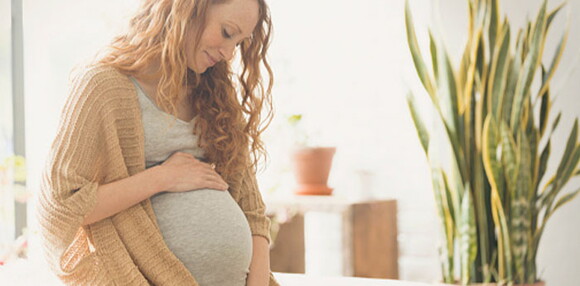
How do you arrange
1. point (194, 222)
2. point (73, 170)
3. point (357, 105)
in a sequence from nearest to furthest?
point (73, 170) → point (194, 222) → point (357, 105)

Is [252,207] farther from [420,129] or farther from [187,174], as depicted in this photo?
[420,129]

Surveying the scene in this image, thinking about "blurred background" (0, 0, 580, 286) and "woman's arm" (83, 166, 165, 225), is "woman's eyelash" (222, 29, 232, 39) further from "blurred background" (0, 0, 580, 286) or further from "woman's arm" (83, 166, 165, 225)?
"blurred background" (0, 0, 580, 286)

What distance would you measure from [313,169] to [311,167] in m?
0.02

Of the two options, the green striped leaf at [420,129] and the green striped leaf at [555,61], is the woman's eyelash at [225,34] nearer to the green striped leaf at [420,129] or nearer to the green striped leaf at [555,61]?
the green striped leaf at [420,129]

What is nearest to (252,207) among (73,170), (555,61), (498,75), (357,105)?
(73,170)

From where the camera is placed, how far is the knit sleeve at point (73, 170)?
126 centimetres

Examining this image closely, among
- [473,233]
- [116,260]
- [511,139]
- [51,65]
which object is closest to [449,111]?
[511,139]

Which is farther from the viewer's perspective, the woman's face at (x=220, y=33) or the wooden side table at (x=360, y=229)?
the wooden side table at (x=360, y=229)

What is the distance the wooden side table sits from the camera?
9.71 ft

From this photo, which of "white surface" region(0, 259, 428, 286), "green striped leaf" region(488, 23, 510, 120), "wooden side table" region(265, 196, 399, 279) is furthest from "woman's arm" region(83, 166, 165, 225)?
"wooden side table" region(265, 196, 399, 279)

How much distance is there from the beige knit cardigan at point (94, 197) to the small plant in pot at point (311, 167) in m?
1.72

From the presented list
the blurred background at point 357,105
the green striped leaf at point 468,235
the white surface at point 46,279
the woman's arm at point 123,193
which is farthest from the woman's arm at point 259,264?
the blurred background at point 357,105

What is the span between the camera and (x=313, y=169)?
310 cm

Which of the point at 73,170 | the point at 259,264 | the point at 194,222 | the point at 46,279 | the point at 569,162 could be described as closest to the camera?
the point at 73,170
